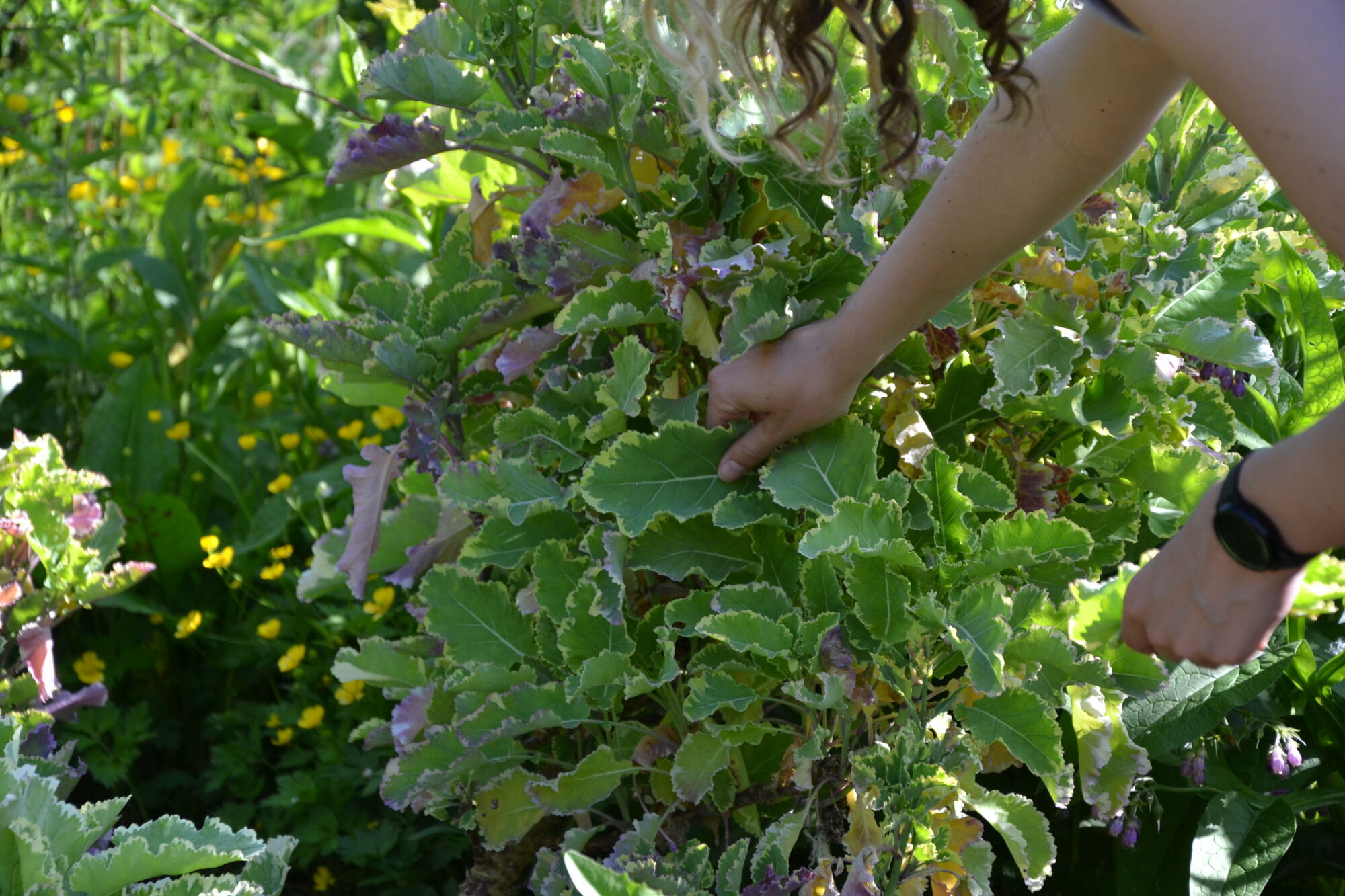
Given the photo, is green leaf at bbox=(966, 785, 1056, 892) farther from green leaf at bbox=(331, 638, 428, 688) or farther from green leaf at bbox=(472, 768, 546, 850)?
green leaf at bbox=(331, 638, 428, 688)

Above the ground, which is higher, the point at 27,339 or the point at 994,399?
the point at 27,339

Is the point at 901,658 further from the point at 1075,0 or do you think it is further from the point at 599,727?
the point at 1075,0

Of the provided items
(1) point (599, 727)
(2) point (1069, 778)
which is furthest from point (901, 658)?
(1) point (599, 727)

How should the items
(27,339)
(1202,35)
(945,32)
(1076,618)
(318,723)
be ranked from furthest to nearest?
(27,339) → (318,723) → (945,32) → (1076,618) → (1202,35)

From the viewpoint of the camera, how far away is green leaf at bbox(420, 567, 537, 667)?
4.45 feet

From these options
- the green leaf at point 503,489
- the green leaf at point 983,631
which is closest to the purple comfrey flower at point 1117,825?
the green leaf at point 983,631

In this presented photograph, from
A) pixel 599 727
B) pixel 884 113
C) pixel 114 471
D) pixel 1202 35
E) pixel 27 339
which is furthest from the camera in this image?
pixel 27 339

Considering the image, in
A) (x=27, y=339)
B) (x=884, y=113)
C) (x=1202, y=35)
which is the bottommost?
(x=1202, y=35)

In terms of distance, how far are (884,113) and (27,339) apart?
253 cm

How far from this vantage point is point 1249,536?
0.78 m

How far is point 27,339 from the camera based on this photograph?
289cm

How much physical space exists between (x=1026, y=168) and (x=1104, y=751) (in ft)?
1.81

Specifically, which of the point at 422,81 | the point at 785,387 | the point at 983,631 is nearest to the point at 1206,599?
the point at 983,631

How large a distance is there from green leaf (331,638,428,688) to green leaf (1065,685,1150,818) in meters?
0.82
